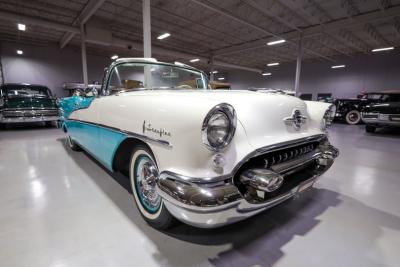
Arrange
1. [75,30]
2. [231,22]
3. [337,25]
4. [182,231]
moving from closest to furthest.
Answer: [182,231], [337,25], [75,30], [231,22]

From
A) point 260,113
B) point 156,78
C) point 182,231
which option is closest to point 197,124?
point 260,113

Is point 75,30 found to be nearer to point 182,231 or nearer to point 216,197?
point 182,231

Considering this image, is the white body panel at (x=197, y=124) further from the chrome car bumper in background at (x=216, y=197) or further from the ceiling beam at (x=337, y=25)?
the ceiling beam at (x=337, y=25)

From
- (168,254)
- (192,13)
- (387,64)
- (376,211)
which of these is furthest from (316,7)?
(387,64)

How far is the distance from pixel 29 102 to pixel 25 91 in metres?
0.86

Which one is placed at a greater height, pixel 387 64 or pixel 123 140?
pixel 387 64

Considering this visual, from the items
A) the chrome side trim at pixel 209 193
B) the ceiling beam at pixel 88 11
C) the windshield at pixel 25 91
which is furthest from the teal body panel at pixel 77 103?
the ceiling beam at pixel 88 11

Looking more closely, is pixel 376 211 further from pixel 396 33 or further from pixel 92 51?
pixel 92 51

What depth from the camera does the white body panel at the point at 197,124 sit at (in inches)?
45.7

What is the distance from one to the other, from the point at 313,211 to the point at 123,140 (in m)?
1.78

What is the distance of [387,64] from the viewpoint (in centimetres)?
1484

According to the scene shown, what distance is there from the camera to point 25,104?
6.74 meters

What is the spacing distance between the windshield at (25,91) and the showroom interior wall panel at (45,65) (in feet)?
25.9

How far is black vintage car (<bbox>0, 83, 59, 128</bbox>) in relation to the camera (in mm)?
6539
